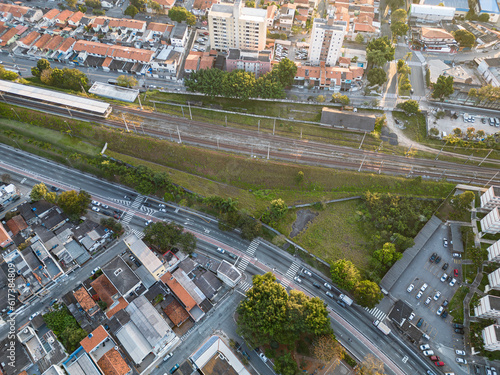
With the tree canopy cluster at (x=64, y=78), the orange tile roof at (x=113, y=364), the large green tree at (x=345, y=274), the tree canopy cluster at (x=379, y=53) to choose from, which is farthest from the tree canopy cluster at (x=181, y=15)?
the orange tile roof at (x=113, y=364)

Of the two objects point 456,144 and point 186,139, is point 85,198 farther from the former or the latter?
point 456,144

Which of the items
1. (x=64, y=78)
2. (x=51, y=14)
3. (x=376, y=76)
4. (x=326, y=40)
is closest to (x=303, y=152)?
(x=376, y=76)

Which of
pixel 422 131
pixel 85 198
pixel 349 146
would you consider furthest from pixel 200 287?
pixel 422 131

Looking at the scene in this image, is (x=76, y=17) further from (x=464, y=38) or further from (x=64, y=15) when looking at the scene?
(x=464, y=38)

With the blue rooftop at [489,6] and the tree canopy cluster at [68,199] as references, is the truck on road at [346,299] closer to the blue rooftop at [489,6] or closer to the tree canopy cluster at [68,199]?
the tree canopy cluster at [68,199]

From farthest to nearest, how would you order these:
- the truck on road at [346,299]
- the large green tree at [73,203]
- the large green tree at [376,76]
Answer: the large green tree at [376,76] → the large green tree at [73,203] → the truck on road at [346,299]

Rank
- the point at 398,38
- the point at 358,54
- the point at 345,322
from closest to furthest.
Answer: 1. the point at 345,322
2. the point at 358,54
3. the point at 398,38
